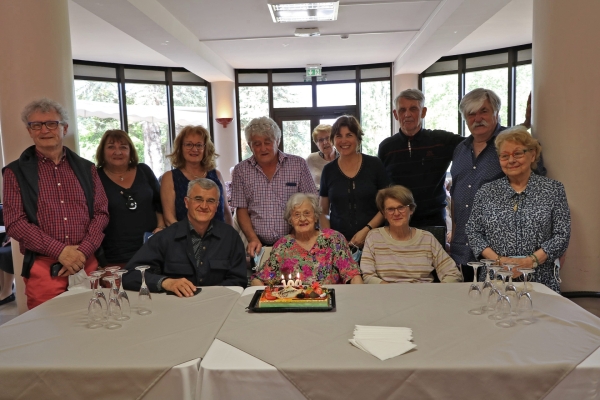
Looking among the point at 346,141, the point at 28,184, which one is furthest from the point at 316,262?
the point at 28,184

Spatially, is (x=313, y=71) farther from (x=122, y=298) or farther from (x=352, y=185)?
(x=122, y=298)

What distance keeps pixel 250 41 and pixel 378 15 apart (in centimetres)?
227

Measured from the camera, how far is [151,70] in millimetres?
10031

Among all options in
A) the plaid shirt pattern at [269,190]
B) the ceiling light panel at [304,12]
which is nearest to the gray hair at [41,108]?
the plaid shirt pattern at [269,190]

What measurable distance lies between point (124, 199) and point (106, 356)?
5.72 ft

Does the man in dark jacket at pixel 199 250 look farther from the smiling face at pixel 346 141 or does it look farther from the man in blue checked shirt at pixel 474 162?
the man in blue checked shirt at pixel 474 162

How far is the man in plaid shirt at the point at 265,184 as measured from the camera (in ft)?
10.7

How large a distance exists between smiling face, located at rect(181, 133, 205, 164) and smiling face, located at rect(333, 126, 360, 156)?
0.95 meters

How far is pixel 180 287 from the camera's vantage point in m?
2.25

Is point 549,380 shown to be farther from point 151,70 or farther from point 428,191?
point 151,70

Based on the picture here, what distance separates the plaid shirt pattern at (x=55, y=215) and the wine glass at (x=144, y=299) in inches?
34.2

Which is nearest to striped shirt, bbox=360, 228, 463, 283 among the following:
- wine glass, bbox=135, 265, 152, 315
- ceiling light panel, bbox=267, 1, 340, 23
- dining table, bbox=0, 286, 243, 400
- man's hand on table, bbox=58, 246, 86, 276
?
dining table, bbox=0, 286, 243, 400

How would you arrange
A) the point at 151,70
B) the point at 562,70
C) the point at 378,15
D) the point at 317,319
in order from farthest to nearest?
the point at 151,70, the point at 378,15, the point at 562,70, the point at 317,319

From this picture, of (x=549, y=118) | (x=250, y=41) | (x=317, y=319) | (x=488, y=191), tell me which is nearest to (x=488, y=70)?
(x=250, y=41)
